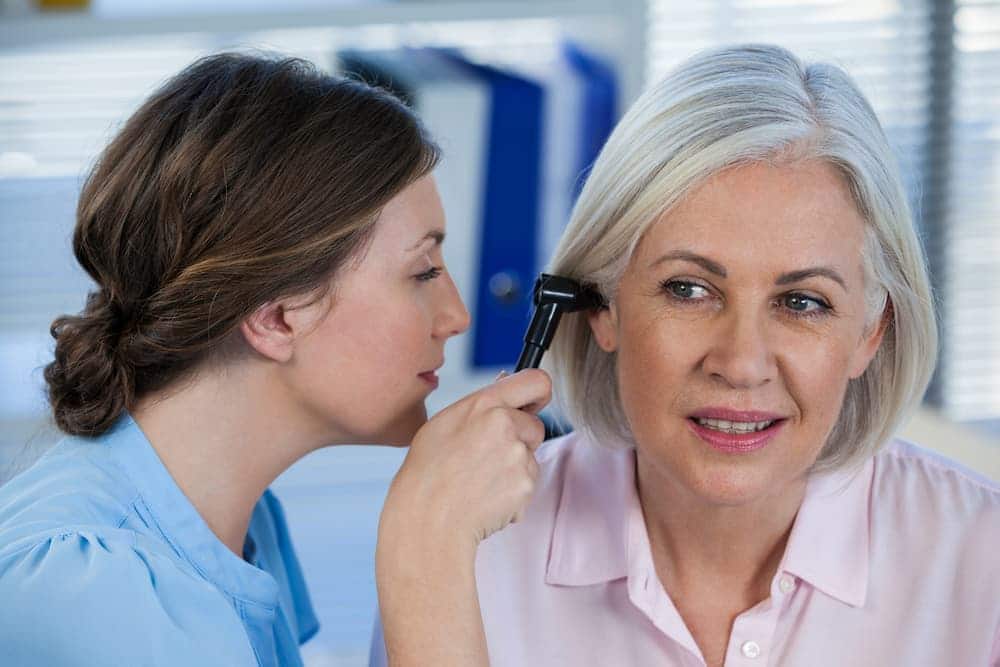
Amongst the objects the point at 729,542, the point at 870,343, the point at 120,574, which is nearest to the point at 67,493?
the point at 120,574

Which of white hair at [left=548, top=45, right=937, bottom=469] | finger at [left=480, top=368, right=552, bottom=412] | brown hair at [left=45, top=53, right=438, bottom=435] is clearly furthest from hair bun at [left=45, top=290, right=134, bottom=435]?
white hair at [left=548, top=45, right=937, bottom=469]

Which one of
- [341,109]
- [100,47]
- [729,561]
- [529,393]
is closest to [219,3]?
[100,47]

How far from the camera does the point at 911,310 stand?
4.74 feet

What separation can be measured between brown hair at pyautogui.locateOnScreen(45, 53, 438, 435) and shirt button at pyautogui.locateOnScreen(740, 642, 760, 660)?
636 mm

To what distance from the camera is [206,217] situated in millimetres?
1406

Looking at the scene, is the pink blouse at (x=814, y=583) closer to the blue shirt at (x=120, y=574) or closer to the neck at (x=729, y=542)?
the neck at (x=729, y=542)

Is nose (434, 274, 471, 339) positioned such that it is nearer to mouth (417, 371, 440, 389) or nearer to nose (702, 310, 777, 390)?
mouth (417, 371, 440, 389)

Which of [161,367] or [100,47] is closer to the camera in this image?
[161,367]

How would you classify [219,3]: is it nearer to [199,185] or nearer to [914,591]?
[199,185]

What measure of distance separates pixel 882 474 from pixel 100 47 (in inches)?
84.7

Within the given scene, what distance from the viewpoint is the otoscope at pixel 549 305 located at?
146cm

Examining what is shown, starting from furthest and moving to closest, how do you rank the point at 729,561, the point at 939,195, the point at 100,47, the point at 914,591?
the point at 939,195 < the point at 100,47 < the point at 729,561 < the point at 914,591

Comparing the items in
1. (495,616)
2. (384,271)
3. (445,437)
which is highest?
(384,271)

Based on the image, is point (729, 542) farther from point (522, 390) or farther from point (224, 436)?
point (224, 436)
